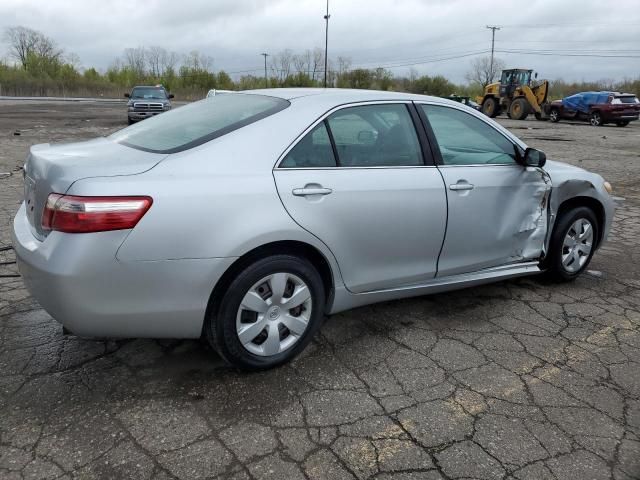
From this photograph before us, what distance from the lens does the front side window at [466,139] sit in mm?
3463

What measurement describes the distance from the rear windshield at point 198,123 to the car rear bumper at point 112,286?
64 cm

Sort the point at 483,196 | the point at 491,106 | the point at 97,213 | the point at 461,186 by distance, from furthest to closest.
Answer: the point at 491,106, the point at 483,196, the point at 461,186, the point at 97,213

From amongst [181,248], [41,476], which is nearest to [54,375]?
[41,476]

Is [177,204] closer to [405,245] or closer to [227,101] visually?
[227,101]

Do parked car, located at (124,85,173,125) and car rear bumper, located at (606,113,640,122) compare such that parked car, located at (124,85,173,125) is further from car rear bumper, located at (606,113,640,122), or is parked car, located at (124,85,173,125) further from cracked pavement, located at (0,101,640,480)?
car rear bumper, located at (606,113,640,122)

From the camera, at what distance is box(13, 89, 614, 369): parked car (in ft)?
7.90

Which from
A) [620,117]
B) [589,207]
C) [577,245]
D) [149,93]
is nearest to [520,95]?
[620,117]

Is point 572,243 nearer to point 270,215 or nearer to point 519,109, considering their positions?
point 270,215

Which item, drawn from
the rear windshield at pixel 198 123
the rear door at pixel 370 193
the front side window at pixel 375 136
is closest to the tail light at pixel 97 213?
the rear windshield at pixel 198 123

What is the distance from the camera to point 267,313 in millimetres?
2812

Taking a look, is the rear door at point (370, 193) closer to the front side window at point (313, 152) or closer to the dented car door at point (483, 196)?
the front side window at point (313, 152)

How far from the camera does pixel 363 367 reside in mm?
3037

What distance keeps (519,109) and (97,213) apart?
3040 cm

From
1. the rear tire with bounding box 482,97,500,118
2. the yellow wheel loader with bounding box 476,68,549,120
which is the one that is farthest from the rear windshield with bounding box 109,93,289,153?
the rear tire with bounding box 482,97,500,118
